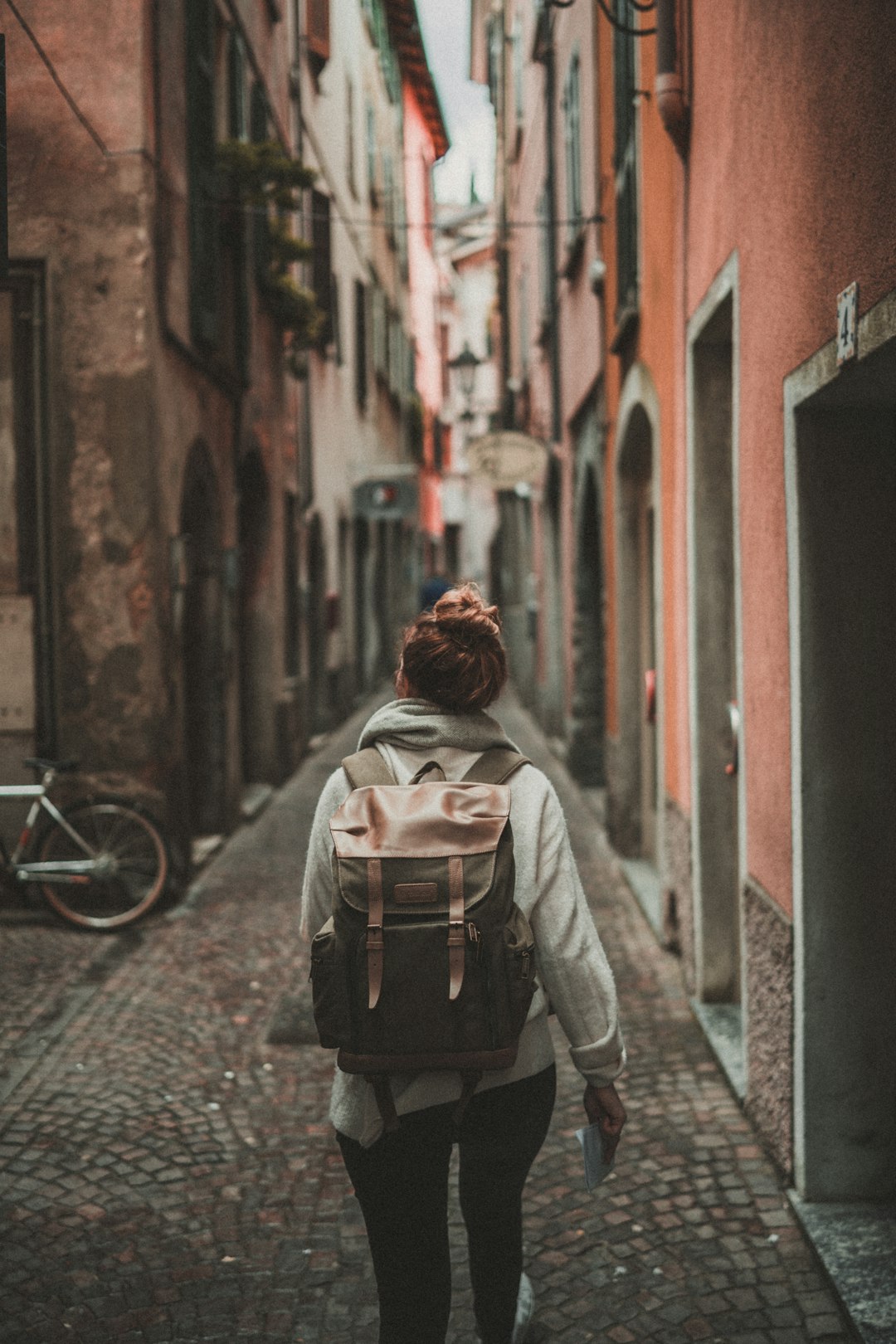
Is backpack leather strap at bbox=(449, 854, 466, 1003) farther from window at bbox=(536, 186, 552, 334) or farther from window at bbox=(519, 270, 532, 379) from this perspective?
window at bbox=(519, 270, 532, 379)

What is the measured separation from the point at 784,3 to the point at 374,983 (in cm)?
290

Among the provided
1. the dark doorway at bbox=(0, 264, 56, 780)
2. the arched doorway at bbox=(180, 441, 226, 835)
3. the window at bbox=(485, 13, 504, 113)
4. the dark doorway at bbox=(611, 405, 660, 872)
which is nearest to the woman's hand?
the dark doorway at bbox=(0, 264, 56, 780)

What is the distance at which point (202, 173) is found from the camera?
9.02 meters

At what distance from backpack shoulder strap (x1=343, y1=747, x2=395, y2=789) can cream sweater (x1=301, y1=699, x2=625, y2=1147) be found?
2 cm

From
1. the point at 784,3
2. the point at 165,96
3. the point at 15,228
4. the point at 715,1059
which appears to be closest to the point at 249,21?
the point at 165,96

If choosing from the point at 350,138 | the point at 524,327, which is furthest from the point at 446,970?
the point at 350,138

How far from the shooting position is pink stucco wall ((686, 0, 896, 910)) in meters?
2.96

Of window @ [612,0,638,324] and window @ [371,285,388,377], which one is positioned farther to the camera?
window @ [371,285,388,377]

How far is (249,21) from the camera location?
37.0ft

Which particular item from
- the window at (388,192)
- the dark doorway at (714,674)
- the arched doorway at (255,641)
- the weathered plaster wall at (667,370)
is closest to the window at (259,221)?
the arched doorway at (255,641)

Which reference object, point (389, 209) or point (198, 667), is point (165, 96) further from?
point (389, 209)

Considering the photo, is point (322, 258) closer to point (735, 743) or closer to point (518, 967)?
point (735, 743)

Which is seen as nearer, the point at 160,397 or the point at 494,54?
the point at 160,397

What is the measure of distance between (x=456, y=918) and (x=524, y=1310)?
4.60ft
